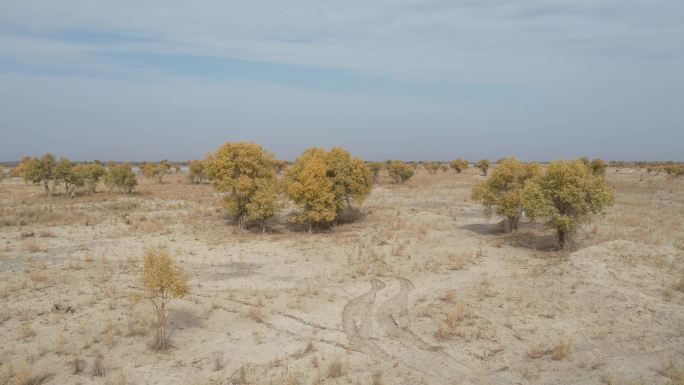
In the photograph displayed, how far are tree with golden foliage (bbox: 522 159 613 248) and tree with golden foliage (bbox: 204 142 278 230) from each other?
17.5 metres

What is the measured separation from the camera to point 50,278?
Answer: 725 inches

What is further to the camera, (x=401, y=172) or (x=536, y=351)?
(x=401, y=172)

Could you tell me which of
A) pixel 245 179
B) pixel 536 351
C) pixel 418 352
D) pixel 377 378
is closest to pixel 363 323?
pixel 418 352

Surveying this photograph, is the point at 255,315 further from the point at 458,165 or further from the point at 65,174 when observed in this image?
the point at 458,165

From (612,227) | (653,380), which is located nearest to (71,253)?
(653,380)

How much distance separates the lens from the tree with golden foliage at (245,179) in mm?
30625

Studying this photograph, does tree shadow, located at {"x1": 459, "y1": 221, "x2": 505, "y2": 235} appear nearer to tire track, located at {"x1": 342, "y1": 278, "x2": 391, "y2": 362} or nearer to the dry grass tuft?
tire track, located at {"x1": 342, "y1": 278, "x2": 391, "y2": 362}

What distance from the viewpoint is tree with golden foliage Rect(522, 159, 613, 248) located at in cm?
2355

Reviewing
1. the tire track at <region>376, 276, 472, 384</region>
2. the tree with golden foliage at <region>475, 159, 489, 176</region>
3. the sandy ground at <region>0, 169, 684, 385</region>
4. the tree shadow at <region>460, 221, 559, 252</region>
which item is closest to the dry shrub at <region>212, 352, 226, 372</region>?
the sandy ground at <region>0, 169, 684, 385</region>

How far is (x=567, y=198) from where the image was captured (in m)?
23.5

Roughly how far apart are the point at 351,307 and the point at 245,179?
16.7 metres

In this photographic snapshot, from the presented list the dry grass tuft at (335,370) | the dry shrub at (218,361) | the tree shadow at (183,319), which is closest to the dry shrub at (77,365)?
the tree shadow at (183,319)

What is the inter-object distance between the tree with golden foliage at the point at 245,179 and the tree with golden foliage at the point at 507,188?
49.8 feet

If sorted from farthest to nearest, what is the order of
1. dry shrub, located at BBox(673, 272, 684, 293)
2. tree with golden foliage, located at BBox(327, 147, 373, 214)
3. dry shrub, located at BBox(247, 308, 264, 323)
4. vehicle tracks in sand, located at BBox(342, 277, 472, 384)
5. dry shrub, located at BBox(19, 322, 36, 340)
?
tree with golden foliage, located at BBox(327, 147, 373, 214) < dry shrub, located at BBox(673, 272, 684, 293) < dry shrub, located at BBox(247, 308, 264, 323) < dry shrub, located at BBox(19, 322, 36, 340) < vehicle tracks in sand, located at BBox(342, 277, 472, 384)
